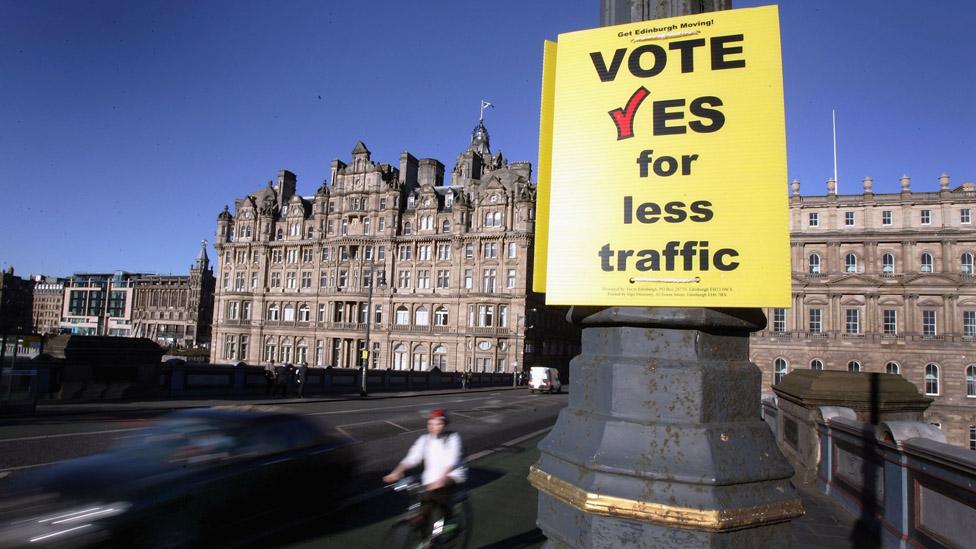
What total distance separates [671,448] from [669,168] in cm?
121

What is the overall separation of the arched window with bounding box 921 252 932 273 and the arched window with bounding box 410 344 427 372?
44971 mm

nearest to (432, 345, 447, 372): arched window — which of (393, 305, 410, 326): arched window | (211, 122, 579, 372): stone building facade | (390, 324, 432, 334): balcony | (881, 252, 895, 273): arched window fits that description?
(211, 122, 579, 372): stone building facade

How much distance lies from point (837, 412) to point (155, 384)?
24.3 metres

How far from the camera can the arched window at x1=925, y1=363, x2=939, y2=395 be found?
4791 cm

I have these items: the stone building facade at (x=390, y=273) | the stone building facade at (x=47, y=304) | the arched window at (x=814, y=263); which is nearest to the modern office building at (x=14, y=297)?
the stone building facade at (x=390, y=273)

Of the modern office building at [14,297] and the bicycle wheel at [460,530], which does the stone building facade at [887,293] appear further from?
the modern office building at [14,297]

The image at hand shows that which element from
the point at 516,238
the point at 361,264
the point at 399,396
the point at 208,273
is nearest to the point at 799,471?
the point at 399,396

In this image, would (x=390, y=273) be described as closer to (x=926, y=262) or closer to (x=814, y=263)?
(x=814, y=263)

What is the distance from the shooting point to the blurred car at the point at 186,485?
204 inches

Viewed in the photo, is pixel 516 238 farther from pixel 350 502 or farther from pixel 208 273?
pixel 208 273

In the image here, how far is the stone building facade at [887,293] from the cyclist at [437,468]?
49.5 m

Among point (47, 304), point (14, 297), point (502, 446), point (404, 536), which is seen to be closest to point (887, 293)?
point (502, 446)

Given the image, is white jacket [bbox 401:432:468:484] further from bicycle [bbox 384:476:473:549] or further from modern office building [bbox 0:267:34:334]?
modern office building [bbox 0:267:34:334]

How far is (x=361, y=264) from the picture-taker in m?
65.5
